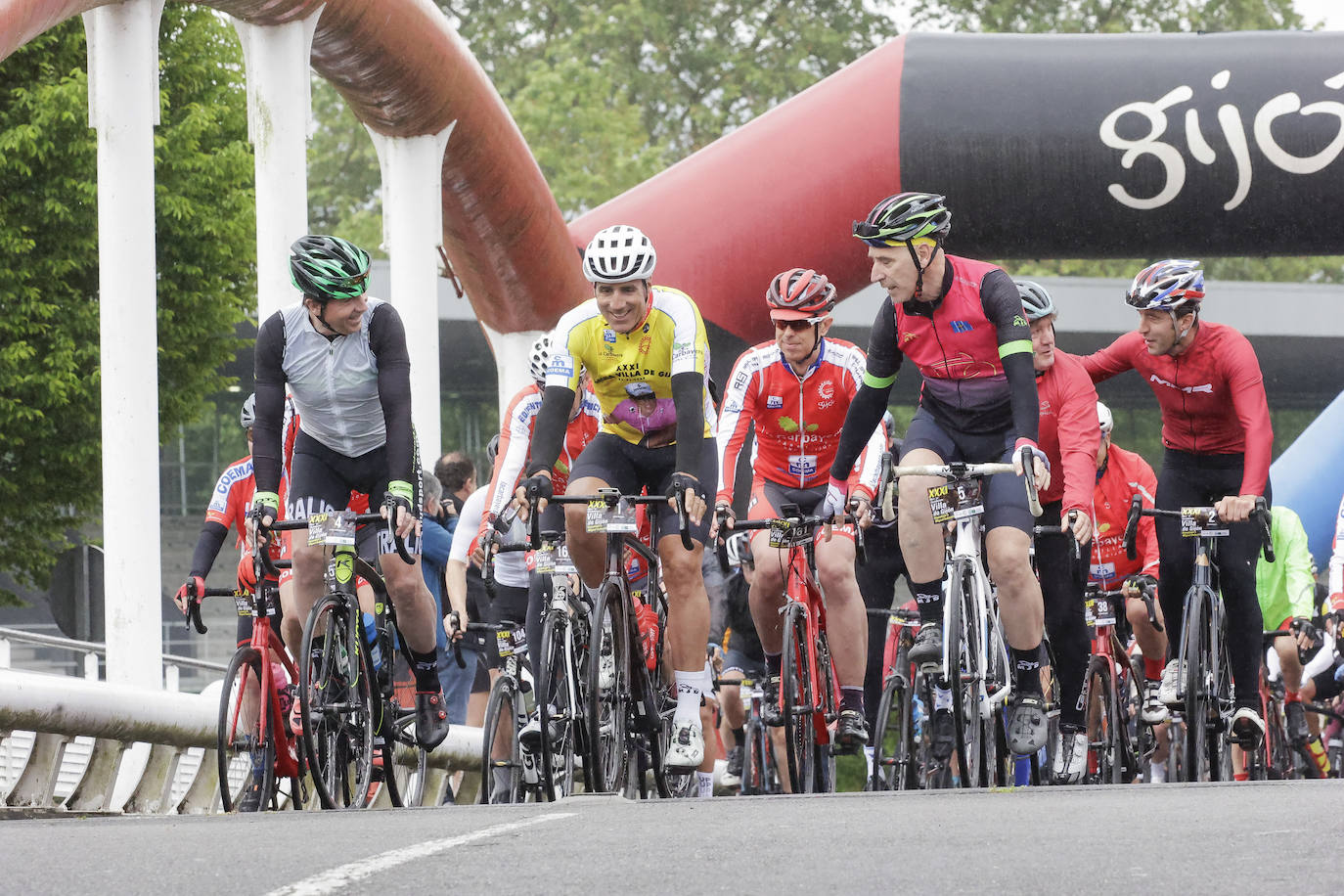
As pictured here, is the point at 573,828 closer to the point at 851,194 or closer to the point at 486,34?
the point at 851,194

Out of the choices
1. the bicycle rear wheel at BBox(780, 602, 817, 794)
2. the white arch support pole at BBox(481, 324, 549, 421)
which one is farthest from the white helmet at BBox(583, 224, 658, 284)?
the white arch support pole at BBox(481, 324, 549, 421)

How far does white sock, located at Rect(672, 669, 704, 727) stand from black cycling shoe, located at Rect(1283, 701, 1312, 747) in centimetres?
638

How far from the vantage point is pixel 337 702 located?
8.80 meters

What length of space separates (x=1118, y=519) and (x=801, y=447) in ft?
7.44

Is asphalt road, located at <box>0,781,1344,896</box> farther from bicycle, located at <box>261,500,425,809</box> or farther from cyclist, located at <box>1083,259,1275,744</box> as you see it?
cyclist, located at <box>1083,259,1275,744</box>

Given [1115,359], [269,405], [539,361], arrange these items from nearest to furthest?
[269,405]
[1115,359]
[539,361]

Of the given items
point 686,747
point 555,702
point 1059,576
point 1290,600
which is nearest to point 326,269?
point 555,702

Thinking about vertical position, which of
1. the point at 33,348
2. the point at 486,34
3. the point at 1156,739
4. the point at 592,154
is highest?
the point at 486,34

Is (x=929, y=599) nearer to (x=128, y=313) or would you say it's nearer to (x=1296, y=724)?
(x=128, y=313)

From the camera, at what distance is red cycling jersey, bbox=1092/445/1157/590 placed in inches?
463

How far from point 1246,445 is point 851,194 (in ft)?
18.4

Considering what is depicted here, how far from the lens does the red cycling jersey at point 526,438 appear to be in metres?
9.45

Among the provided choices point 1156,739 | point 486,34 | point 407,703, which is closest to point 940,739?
point 407,703

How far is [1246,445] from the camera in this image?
9.91 m
